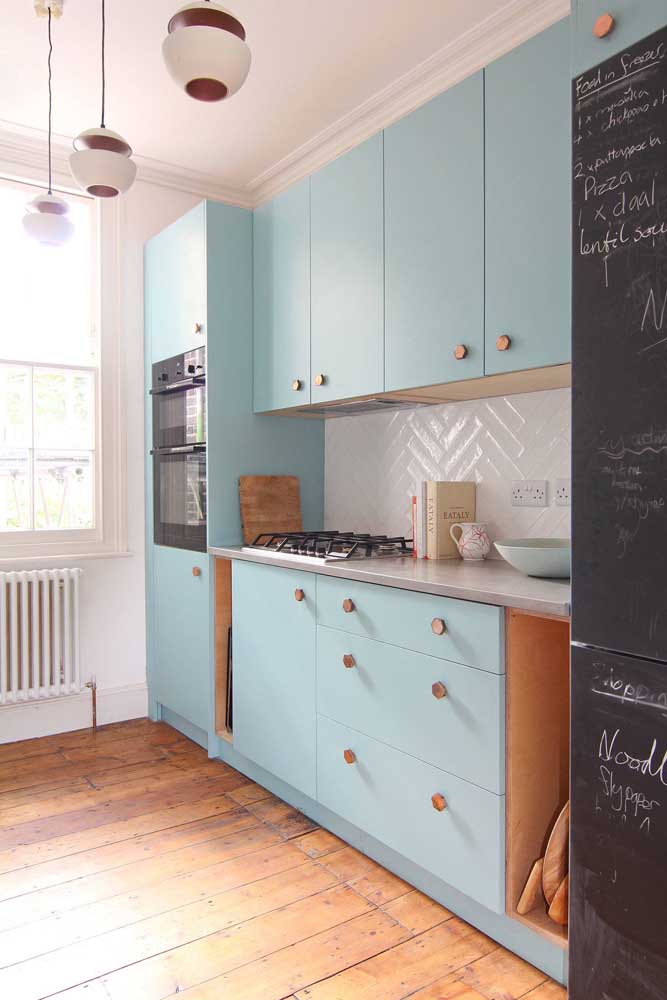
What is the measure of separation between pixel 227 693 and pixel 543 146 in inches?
91.7

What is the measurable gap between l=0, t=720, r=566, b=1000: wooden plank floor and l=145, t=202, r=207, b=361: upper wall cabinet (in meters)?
1.87

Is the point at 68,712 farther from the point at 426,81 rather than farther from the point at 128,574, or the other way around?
the point at 426,81

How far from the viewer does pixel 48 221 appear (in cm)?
241

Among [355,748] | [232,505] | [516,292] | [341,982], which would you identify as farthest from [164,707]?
[516,292]

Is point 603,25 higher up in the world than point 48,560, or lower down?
higher up

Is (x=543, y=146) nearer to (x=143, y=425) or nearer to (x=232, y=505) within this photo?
(x=232, y=505)

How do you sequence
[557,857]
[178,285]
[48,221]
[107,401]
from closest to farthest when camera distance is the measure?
[557,857], [48,221], [178,285], [107,401]

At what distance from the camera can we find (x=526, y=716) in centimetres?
179

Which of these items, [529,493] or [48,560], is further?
[48,560]

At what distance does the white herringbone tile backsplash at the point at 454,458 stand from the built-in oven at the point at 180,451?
24.1 inches

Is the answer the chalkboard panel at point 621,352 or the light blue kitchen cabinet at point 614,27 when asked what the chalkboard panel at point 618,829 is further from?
the light blue kitchen cabinet at point 614,27

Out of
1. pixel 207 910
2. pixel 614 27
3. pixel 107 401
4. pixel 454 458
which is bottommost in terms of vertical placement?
pixel 207 910

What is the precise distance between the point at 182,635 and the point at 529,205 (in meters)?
2.28

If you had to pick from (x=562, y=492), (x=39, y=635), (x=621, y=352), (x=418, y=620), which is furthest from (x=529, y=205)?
(x=39, y=635)
